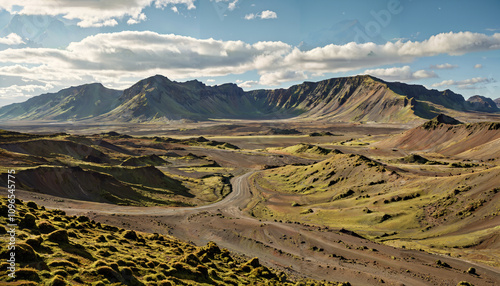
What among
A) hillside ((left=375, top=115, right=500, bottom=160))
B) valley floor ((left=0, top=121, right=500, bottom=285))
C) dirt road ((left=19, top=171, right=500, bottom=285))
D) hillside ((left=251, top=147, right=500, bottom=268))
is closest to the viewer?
dirt road ((left=19, top=171, right=500, bottom=285))

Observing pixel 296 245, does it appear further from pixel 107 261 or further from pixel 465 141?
pixel 465 141

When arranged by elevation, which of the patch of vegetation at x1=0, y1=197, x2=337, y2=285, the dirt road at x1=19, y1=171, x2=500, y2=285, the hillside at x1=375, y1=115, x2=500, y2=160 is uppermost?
the hillside at x1=375, y1=115, x2=500, y2=160

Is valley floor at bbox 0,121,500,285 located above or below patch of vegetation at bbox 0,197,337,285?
below

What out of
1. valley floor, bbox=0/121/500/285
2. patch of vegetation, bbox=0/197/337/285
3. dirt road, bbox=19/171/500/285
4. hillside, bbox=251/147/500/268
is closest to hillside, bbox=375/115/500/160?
valley floor, bbox=0/121/500/285

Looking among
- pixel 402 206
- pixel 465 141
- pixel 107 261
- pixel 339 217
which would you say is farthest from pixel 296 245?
pixel 465 141

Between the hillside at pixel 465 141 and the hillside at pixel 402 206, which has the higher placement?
the hillside at pixel 465 141

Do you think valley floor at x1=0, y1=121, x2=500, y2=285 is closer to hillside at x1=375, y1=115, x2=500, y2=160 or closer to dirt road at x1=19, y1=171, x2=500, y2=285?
dirt road at x1=19, y1=171, x2=500, y2=285

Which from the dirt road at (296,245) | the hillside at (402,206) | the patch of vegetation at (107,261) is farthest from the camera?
the hillside at (402,206)

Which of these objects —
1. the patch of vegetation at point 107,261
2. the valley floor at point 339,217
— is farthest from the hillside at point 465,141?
the patch of vegetation at point 107,261

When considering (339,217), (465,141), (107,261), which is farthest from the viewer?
(465,141)

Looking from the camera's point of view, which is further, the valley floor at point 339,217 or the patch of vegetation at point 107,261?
the valley floor at point 339,217

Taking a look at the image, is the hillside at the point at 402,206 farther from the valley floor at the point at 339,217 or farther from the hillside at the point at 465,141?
the hillside at the point at 465,141

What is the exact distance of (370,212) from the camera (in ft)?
236

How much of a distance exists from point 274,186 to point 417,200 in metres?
56.9
